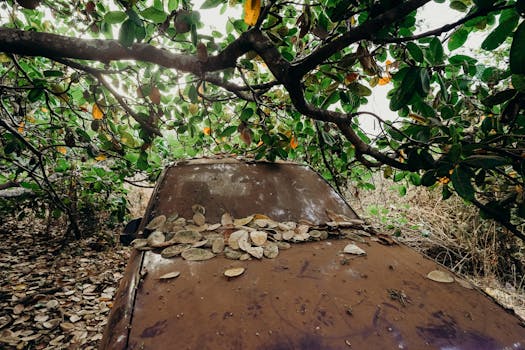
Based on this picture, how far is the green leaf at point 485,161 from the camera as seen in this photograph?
0.83 metres

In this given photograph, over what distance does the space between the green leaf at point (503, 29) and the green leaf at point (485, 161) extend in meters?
0.35

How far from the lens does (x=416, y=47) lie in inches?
38.9

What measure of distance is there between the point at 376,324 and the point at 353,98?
109 cm

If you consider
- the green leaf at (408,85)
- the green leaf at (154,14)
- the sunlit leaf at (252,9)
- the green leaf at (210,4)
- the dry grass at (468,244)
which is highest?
the green leaf at (210,4)

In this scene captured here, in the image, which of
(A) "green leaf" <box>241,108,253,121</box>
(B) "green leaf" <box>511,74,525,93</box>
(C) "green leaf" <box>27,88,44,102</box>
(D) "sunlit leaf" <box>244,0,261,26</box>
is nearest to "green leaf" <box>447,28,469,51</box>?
(B) "green leaf" <box>511,74,525,93</box>

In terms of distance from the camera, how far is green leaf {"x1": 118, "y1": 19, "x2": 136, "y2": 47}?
2.93ft

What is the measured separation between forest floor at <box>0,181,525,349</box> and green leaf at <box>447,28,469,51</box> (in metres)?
1.00

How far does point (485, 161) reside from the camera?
2.80ft

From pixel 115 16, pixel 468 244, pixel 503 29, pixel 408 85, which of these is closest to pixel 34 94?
pixel 115 16

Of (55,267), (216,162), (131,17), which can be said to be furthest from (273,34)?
(55,267)

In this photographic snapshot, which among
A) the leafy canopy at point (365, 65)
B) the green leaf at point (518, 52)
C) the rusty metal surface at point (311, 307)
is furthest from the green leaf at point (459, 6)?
the rusty metal surface at point (311, 307)

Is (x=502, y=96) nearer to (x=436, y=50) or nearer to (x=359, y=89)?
(x=436, y=50)

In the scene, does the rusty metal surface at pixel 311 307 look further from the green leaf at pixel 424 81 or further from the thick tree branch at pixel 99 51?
the thick tree branch at pixel 99 51

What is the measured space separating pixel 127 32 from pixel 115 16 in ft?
0.29
